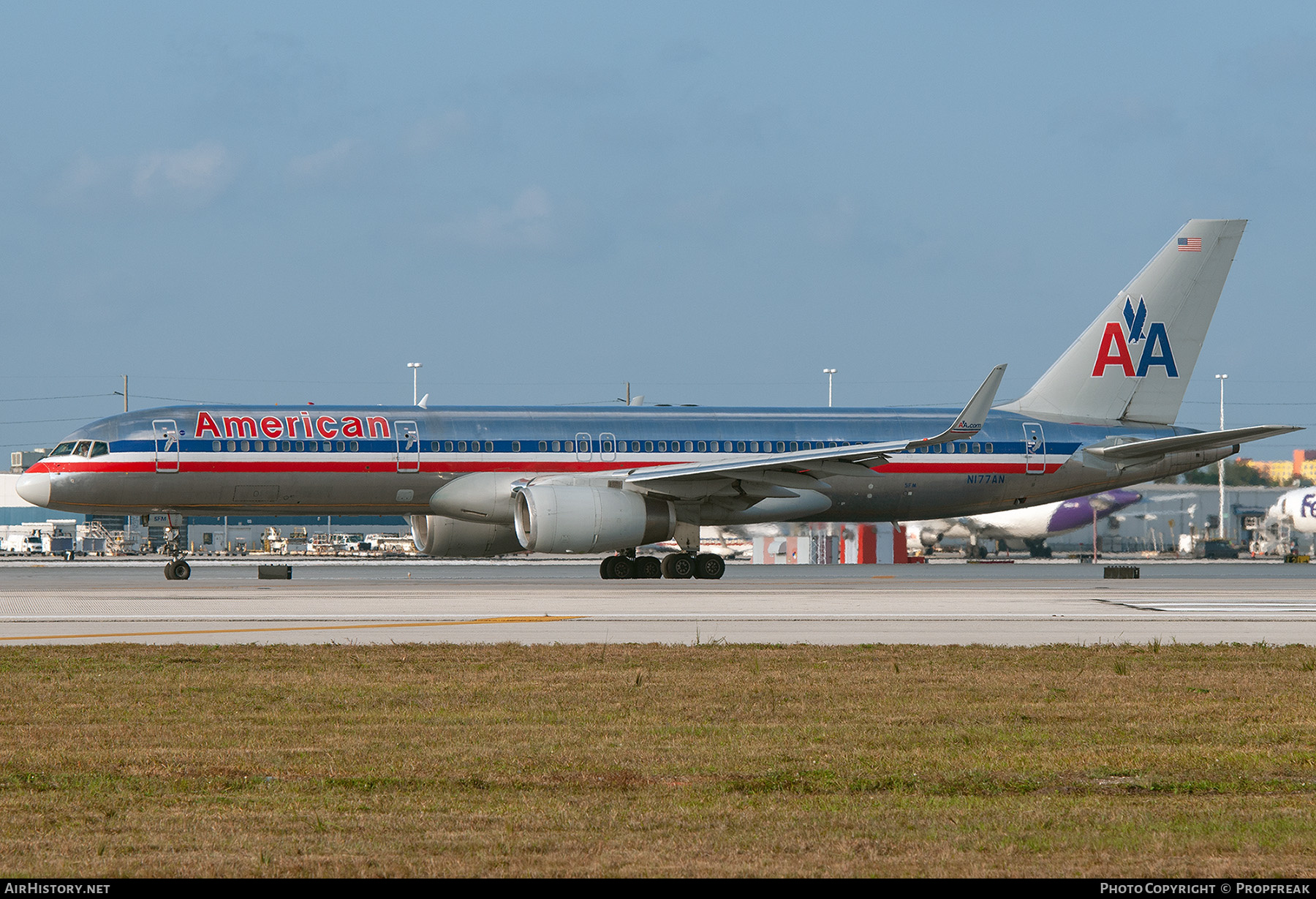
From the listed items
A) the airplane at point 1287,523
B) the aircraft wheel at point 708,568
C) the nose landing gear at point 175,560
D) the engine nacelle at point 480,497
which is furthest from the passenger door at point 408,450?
the airplane at point 1287,523

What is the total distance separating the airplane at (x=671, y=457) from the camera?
34.6 meters

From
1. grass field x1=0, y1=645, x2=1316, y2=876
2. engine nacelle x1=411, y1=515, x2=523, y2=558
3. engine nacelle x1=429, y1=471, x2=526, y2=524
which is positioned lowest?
grass field x1=0, y1=645, x2=1316, y2=876

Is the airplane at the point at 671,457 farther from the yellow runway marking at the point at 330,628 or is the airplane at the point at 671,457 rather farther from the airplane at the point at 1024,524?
the airplane at the point at 1024,524

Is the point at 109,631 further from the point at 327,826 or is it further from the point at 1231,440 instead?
the point at 1231,440

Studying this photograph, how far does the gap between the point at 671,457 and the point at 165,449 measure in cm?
1220

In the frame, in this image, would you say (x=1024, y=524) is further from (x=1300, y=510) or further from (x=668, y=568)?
(x=668, y=568)

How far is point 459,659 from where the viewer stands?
49.9ft

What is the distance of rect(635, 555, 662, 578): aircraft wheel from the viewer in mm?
37219

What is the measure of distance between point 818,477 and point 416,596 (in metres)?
12.6

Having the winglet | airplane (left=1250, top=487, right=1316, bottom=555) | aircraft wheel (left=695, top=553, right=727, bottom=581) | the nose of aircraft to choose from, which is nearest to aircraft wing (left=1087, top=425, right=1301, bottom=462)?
the winglet

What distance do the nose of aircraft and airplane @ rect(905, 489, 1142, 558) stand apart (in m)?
47.3

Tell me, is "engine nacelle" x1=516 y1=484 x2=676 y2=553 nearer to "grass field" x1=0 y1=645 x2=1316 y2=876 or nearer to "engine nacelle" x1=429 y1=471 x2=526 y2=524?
"engine nacelle" x1=429 y1=471 x2=526 y2=524

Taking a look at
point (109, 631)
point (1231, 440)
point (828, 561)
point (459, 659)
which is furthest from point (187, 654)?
point (828, 561)

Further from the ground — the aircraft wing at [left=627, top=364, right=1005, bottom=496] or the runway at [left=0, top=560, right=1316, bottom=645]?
the aircraft wing at [left=627, top=364, right=1005, bottom=496]
